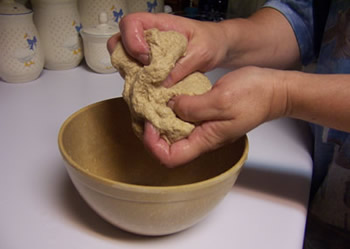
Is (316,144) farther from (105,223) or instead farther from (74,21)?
(74,21)

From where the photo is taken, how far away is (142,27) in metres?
0.58

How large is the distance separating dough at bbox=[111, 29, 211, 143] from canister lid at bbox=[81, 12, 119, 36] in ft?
1.45

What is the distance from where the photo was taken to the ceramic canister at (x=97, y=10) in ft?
3.43

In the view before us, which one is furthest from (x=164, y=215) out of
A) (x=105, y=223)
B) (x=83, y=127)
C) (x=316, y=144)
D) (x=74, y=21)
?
(x=74, y=21)

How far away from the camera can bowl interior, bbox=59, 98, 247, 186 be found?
0.61m

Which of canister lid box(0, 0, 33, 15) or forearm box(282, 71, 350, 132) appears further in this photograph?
canister lid box(0, 0, 33, 15)

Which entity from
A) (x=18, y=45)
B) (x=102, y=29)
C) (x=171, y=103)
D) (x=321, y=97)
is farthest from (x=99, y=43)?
(x=321, y=97)

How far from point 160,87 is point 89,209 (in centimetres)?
23

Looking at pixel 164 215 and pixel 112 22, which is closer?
pixel 164 215

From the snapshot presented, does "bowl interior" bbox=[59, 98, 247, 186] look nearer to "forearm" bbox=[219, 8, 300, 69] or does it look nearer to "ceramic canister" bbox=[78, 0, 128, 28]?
"forearm" bbox=[219, 8, 300, 69]

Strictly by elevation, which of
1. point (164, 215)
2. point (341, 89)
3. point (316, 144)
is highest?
point (341, 89)

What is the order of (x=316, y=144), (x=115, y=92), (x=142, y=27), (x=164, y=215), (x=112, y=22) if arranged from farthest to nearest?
(x=112, y=22) → (x=115, y=92) → (x=316, y=144) → (x=142, y=27) → (x=164, y=215)

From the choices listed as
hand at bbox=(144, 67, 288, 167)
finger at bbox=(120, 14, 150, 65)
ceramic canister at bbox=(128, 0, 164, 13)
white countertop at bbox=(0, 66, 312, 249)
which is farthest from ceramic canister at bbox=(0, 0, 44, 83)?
hand at bbox=(144, 67, 288, 167)

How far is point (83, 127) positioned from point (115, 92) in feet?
1.06
